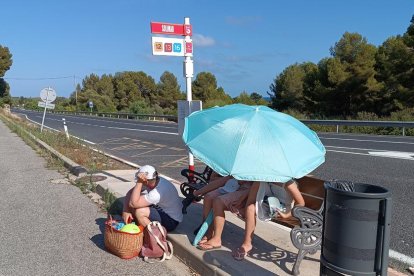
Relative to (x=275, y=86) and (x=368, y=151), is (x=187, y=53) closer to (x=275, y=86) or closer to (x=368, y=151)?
(x=368, y=151)

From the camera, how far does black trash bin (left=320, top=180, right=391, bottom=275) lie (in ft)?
9.37

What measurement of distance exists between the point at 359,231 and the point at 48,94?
21.7 metres

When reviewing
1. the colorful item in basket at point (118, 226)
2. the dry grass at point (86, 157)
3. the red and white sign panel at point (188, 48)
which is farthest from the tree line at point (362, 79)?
the colorful item in basket at point (118, 226)

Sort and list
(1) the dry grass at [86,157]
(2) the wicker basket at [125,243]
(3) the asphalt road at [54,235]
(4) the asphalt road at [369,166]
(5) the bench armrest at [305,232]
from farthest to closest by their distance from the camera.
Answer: (1) the dry grass at [86,157]
(4) the asphalt road at [369,166]
(2) the wicker basket at [125,243]
(3) the asphalt road at [54,235]
(5) the bench armrest at [305,232]

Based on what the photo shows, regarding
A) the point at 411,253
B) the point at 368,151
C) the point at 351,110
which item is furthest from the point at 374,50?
the point at 411,253

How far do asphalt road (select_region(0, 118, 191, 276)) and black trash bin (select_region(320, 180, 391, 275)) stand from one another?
1.68 meters

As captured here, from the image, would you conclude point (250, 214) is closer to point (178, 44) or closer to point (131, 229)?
point (131, 229)

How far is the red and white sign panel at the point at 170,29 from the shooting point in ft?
21.6

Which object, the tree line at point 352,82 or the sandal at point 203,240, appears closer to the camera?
the sandal at point 203,240

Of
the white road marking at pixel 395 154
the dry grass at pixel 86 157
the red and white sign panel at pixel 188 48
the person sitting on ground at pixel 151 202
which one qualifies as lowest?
the dry grass at pixel 86 157

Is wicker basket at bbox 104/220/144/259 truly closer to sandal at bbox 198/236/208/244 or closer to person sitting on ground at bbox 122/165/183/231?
person sitting on ground at bbox 122/165/183/231

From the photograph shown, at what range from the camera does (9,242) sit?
5.05 metres

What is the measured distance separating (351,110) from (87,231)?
36103 millimetres

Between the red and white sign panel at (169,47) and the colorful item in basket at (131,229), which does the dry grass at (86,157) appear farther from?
the colorful item in basket at (131,229)
